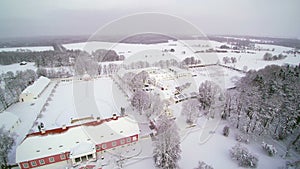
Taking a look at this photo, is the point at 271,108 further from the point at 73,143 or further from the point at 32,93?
the point at 32,93

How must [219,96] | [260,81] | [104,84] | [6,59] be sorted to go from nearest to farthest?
[260,81], [219,96], [104,84], [6,59]

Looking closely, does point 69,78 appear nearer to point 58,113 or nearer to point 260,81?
point 58,113

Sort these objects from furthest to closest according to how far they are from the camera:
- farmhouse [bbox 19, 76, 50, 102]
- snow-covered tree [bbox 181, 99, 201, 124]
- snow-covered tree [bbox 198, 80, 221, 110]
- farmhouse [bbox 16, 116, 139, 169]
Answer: farmhouse [bbox 19, 76, 50, 102], snow-covered tree [bbox 198, 80, 221, 110], snow-covered tree [bbox 181, 99, 201, 124], farmhouse [bbox 16, 116, 139, 169]

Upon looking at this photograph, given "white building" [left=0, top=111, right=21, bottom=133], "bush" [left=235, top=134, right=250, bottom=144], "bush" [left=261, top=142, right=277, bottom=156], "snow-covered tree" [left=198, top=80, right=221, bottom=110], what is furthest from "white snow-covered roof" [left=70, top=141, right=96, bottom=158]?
"bush" [left=261, top=142, right=277, bottom=156]

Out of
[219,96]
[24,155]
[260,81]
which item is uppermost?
[260,81]

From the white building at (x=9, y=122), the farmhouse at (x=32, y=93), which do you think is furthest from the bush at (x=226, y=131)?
the farmhouse at (x=32, y=93)

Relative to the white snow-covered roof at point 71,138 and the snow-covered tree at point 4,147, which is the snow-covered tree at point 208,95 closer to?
the white snow-covered roof at point 71,138

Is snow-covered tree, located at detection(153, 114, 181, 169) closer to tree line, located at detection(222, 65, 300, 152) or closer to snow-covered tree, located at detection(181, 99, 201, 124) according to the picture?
snow-covered tree, located at detection(181, 99, 201, 124)

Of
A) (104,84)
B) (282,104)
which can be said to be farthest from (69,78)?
(282,104)
